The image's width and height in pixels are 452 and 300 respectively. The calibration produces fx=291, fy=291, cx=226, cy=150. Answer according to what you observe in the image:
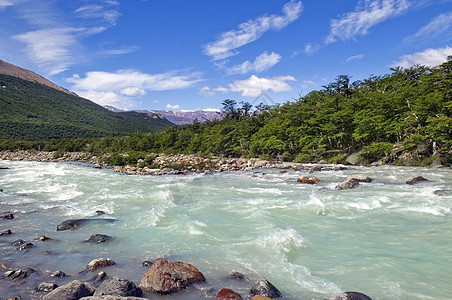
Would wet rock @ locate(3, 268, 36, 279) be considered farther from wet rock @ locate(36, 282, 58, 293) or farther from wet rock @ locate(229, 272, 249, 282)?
wet rock @ locate(229, 272, 249, 282)

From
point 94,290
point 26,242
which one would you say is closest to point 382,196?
point 94,290

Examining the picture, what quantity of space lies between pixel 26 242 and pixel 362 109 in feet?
98.3

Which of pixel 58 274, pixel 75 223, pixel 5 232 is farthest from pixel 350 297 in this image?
pixel 5 232

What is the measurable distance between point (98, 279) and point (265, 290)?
3.16 m

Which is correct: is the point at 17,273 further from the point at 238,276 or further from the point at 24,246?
the point at 238,276

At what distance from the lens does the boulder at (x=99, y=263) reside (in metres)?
6.13

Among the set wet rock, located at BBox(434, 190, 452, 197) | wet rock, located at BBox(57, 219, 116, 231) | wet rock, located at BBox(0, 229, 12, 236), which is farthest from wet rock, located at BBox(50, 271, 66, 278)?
wet rock, located at BBox(434, 190, 452, 197)

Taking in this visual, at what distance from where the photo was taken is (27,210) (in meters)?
11.5

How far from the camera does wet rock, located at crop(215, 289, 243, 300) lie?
473cm

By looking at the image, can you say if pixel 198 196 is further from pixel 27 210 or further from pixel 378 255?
pixel 378 255

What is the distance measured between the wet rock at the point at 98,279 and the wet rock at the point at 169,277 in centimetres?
81

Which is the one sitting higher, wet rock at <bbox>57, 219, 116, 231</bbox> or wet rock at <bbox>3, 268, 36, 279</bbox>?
wet rock at <bbox>57, 219, 116, 231</bbox>

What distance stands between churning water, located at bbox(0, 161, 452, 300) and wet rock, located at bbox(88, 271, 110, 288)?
0.32 metres

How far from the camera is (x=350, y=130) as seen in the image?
32.2 meters
